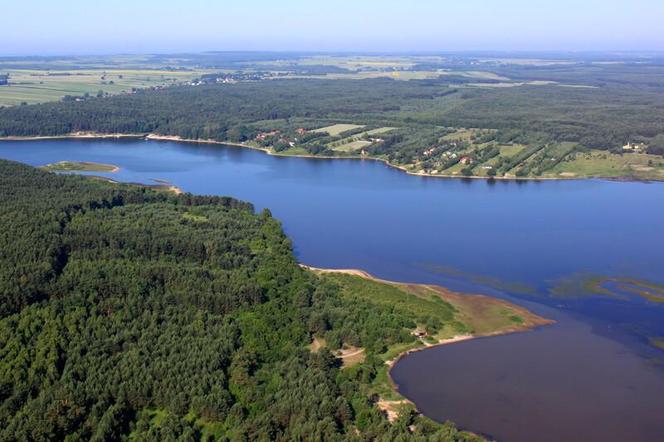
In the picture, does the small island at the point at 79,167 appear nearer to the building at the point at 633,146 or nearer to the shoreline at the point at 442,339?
the shoreline at the point at 442,339

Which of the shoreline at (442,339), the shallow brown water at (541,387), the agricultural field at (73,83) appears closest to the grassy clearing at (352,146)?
Answer: the shoreline at (442,339)

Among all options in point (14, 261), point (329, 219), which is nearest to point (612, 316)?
point (329, 219)

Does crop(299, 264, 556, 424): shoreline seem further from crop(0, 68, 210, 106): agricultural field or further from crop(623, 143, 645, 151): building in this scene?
crop(0, 68, 210, 106): agricultural field

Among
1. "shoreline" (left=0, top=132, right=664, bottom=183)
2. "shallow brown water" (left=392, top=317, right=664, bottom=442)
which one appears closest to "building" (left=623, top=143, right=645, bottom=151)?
"shoreline" (left=0, top=132, right=664, bottom=183)

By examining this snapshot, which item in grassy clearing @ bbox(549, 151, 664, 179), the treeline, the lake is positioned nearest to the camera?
the lake

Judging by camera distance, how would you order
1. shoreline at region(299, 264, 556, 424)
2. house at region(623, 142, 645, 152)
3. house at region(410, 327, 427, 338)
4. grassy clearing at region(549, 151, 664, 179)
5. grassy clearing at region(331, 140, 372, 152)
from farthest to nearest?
grassy clearing at region(331, 140, 372, 152) < house at region(623, 142, 645, 152) < grassy clearing at region(549, 151, 664, 179) < house at region(410, 327, 427, 338) < shoreline at region(299, 264, 556, 424)

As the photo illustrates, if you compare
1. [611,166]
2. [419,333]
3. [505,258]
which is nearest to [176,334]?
[419,333]
